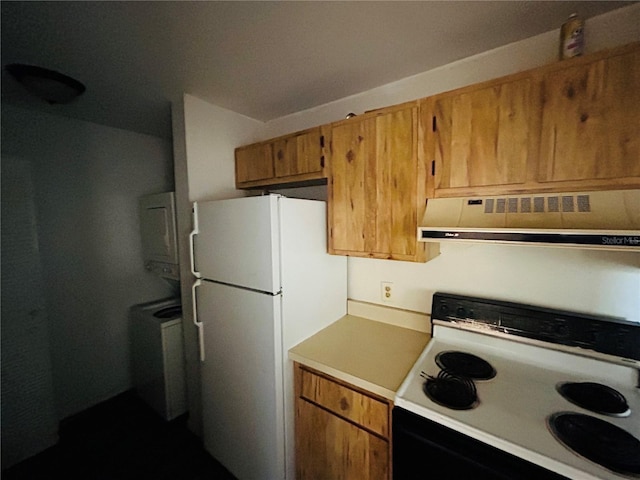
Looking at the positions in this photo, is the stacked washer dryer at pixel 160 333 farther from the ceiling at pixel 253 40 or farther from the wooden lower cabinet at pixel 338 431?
the wooden lower cabinet at pixel 338 431

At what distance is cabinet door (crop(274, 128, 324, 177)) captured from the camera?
1.61 meters

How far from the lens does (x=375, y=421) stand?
1.14 metres

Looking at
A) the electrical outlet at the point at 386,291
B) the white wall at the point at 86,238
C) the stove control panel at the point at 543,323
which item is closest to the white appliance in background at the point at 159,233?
the white wall at the point at 86,238

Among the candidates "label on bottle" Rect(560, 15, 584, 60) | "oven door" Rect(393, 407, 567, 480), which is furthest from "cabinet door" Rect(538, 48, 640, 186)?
"oven door" Rect(393, 407, 567, 480)

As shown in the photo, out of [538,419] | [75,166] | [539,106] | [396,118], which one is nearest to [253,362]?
[538,419]

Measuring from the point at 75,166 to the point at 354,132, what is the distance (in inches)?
94.7

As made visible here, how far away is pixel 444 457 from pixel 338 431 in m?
0.51

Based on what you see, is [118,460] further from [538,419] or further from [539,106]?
[539,106]

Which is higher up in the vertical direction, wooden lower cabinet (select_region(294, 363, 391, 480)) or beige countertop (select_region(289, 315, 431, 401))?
beige countertop (select_region(289, 315, 431, 401))

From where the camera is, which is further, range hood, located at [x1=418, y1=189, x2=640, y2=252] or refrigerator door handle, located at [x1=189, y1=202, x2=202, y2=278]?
refrigerator door handle, located at [x1=189, y1=202, x2=202, y2=278]

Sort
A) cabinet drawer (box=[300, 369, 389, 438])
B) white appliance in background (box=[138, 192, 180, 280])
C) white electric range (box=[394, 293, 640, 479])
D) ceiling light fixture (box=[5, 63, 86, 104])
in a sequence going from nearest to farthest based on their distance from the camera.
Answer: white electric range (box=[394, 293, 640, 479]) → cabinet drawer (box=[300, 369, 389, 438]) → ceiling light fixture (box=[5, 63, 86, 104]) → white appliance in background (box=[138, 192, 180, 280])

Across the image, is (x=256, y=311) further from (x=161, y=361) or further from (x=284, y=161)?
(x=161, y=361)

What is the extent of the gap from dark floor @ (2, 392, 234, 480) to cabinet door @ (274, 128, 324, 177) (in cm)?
209

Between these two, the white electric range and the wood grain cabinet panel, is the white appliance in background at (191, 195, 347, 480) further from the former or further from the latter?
the wood grain cabinet panel
